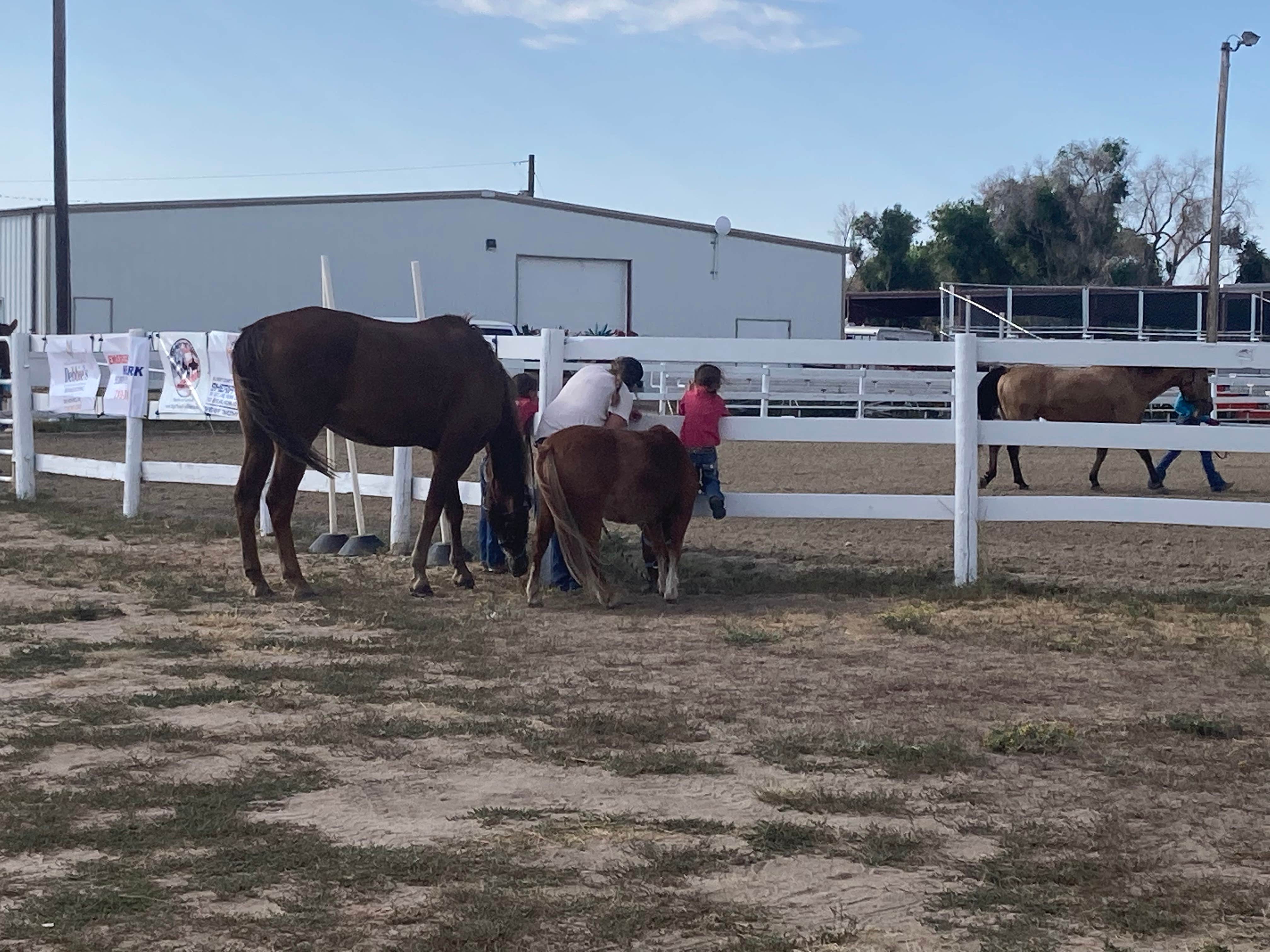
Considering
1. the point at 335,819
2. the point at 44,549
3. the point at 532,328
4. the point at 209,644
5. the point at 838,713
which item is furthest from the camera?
the point at 532,328

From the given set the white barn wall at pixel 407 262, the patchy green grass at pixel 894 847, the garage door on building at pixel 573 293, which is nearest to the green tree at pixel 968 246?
the white barn wall at pixel 407 262

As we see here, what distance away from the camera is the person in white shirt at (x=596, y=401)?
8148 mm

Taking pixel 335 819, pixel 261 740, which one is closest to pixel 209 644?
pixel 261 740

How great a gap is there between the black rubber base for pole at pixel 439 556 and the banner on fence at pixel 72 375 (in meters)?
4.91

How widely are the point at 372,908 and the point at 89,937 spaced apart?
636 millimetres

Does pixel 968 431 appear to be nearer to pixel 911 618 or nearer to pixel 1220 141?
pixel 911 618

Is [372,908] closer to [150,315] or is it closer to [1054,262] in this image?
[150,315]

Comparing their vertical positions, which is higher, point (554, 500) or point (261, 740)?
point (554, 500)

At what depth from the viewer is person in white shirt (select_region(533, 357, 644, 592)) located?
815 cm

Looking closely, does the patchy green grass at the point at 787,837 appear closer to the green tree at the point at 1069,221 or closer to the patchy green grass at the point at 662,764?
the patchy green grass at the point at 662,764

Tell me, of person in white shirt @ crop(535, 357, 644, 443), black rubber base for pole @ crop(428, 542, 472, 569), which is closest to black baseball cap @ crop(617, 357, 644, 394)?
person in white shirt @ crop(535, 357, 644, 443)

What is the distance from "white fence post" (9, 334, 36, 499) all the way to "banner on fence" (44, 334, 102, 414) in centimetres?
22

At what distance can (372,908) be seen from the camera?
3.33 meters

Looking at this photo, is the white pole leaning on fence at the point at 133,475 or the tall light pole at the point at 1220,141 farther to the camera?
the tall light pole at the point at 1220,141
